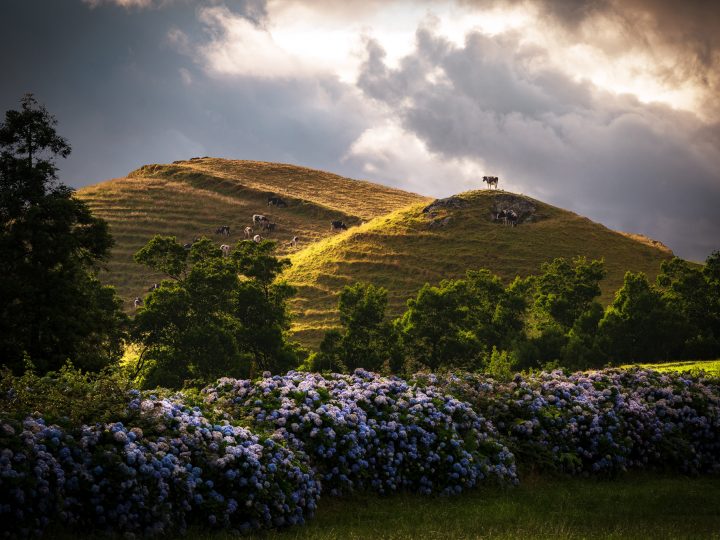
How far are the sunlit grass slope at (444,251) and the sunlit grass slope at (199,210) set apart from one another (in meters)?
16.8

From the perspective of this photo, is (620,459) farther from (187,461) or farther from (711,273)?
(711,273)

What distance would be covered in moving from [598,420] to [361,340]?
49453 mm

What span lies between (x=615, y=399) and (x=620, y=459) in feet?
7.33

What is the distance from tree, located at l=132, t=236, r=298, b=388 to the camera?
2119 inches

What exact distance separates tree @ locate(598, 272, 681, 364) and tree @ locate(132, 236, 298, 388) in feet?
114

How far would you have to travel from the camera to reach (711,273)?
8462cm

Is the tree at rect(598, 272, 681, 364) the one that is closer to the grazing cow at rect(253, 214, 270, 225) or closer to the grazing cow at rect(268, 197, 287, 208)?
the grazing cow at rect(253, 214, 270, 225)

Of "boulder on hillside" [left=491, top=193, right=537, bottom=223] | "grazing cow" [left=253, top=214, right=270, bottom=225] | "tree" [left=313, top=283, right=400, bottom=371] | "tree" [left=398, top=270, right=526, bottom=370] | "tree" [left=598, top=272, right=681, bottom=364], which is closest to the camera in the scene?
"tree" [left=313, top=283, right=400, bottom=371]

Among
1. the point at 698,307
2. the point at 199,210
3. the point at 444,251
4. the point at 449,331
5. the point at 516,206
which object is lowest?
the point at 449,331

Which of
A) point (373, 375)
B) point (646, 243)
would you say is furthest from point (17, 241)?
point (646, 243)

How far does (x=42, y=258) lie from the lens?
37688mm

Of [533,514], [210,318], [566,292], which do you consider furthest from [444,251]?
[533,514]

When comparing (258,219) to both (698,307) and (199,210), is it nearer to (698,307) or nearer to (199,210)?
(199,210)

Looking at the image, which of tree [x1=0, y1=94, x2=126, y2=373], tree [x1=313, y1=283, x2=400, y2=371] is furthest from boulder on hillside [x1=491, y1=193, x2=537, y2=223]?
tree [x1=0, y1=94, x2=126, y2=373]
